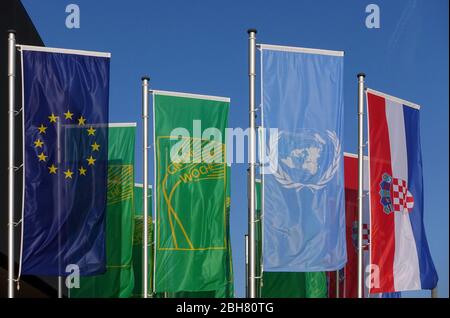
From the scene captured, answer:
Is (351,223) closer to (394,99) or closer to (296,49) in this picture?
(394,99)

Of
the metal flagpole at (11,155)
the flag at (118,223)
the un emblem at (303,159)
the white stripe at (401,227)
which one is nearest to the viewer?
the metal flagpole at (11,155)

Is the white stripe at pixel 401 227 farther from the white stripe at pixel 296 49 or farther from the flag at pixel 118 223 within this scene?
the flag at pixel 118 223

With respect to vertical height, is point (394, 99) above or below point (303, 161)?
above

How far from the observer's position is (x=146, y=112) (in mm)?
20969

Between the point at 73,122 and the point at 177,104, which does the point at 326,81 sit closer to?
the point at 177,104

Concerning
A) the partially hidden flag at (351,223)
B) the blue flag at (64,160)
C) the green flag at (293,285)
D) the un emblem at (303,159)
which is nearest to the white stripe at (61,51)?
the blue flag at (64,160)

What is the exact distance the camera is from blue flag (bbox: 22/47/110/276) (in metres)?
16.1

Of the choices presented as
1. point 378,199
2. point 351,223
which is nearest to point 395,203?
point 378,199

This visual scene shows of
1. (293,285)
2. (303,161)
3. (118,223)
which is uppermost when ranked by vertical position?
(303,161)

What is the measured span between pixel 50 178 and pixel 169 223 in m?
3.23

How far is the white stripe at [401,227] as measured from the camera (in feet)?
61.1

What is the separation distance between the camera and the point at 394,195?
18922 mm

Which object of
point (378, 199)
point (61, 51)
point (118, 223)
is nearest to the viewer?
point (61, 51)

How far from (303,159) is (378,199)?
2357mm
